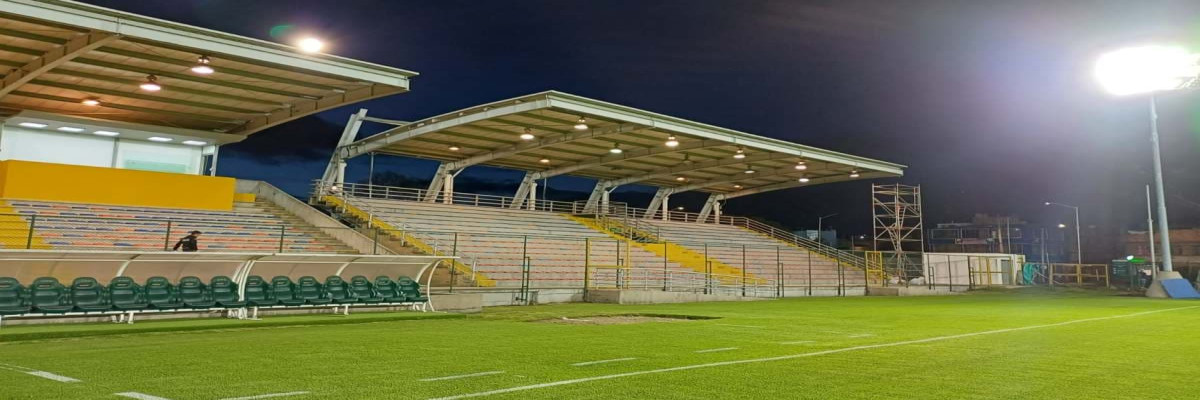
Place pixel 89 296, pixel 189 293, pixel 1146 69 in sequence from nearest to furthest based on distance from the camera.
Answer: pixel 89 296 → pixel 189 293 → pixel 1146 69

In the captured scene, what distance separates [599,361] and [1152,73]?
2899cm

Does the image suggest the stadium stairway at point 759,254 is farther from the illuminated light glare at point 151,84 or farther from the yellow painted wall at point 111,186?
the illuminated light glare at point 151,84

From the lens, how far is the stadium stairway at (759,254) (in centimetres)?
3516

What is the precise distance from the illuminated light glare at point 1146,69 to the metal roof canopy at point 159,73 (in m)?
26.1

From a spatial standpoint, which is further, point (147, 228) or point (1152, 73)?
point (1152, 73)

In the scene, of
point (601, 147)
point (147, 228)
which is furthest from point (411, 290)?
point (601, 147)

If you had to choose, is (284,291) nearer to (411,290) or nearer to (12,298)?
→ (411,290)

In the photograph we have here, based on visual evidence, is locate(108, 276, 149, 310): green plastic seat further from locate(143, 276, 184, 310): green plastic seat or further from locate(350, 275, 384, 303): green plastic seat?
locate(350, 275, 384, 303): green plastic seat

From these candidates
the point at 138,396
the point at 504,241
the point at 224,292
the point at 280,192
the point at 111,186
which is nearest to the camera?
the point at 138,396

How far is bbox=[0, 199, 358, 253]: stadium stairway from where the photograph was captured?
1823 cm

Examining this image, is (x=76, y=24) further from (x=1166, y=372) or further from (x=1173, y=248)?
(x=1173, y=248)

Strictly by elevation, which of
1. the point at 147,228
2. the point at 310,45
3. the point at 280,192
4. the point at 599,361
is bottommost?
the point at 599,361

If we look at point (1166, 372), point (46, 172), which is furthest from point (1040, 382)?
point (46, 172)

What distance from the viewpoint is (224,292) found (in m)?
13.8
